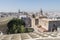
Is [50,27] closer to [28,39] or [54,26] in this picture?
[54,26]

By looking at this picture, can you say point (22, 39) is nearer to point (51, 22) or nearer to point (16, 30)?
point (16, 30)

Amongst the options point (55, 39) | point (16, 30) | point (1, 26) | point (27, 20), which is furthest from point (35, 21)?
point (55, 39)

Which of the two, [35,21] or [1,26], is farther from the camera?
[35,21]

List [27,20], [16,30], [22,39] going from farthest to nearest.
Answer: [27,20], [16,30], [22,39]

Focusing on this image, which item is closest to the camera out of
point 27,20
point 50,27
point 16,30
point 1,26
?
point 16,30

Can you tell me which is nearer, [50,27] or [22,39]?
[22,39]

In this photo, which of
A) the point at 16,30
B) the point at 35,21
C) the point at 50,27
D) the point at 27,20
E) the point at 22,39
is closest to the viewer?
the point at 22,39

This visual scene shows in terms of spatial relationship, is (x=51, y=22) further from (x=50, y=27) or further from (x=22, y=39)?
(x=22, y=39)

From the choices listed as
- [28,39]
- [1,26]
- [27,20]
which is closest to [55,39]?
[28,39]

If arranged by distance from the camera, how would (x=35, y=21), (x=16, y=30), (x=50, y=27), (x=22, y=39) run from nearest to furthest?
(x=22, y=39)
(x=16, y=30)
(x=50, y=27)
(x=35, y=21)
